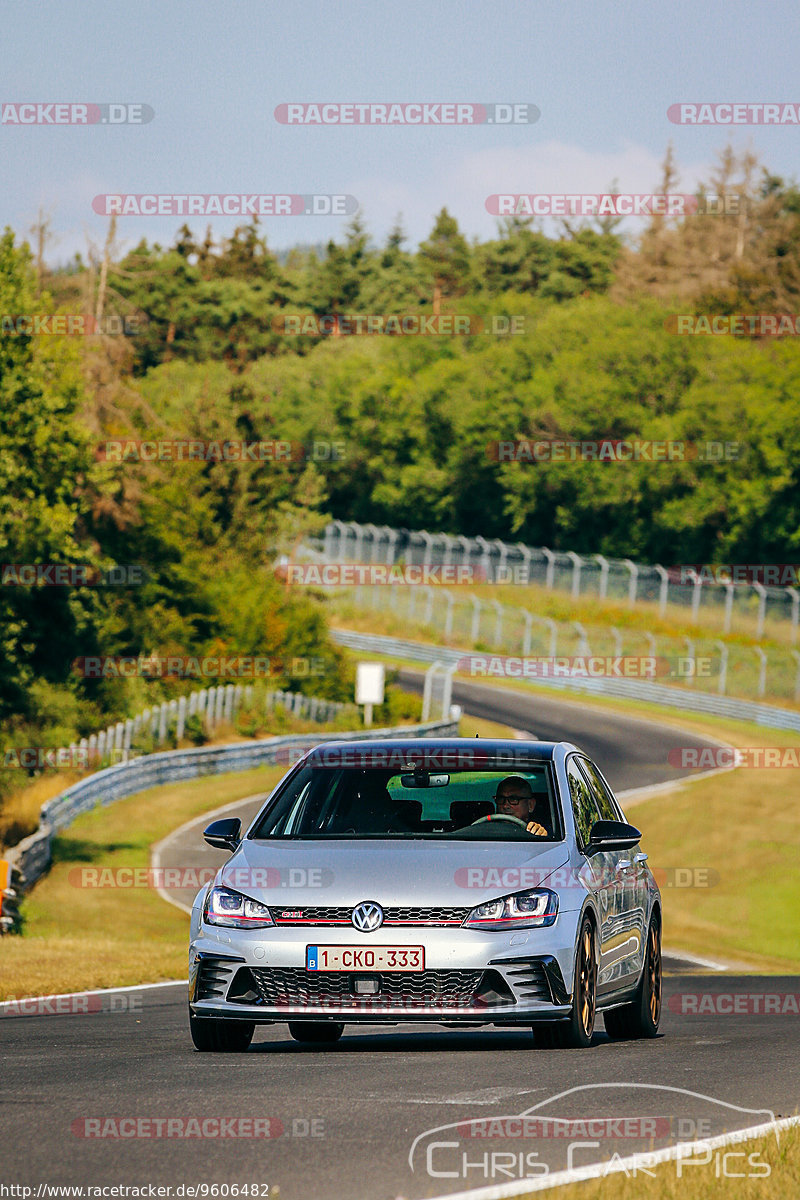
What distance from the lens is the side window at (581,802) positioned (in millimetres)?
10297

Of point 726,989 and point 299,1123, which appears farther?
point 726,989

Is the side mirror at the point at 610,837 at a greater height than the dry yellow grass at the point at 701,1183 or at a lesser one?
greater

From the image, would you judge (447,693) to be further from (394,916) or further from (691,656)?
(394,916)

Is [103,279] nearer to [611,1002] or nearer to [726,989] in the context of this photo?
[726,989]

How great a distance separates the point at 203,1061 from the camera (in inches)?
371

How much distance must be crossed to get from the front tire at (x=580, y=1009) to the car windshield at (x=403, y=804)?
63 cm

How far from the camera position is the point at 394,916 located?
356 inches

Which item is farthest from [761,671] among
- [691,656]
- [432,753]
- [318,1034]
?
[432,753]

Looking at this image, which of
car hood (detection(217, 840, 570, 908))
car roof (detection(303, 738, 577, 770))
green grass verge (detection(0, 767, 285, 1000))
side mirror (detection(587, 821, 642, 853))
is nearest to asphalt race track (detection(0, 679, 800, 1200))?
car hood (detection(217, 840, 570, 908))

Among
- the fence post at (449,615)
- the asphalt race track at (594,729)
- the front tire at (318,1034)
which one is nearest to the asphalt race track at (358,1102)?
the front tire at (318,1034)

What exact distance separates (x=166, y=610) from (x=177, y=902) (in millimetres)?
34188

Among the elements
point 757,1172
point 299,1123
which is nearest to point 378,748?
point 299,1123

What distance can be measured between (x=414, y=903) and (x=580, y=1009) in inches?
47.2

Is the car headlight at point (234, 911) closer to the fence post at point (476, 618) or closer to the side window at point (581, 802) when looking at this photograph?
the side window at point (581, 802)
